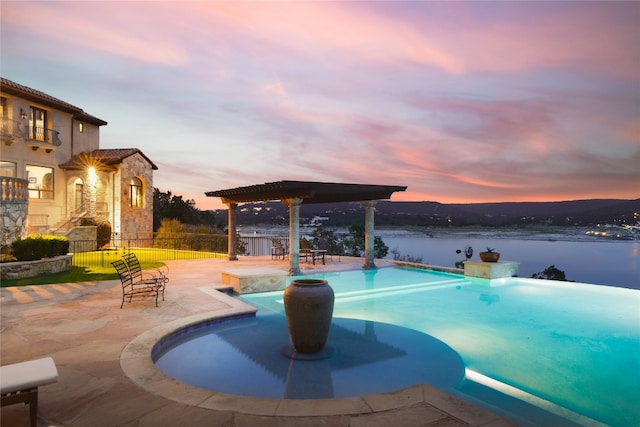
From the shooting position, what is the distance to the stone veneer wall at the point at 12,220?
46.8 ft

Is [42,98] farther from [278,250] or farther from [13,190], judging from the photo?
[278,250]

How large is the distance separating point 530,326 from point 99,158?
27.9 m

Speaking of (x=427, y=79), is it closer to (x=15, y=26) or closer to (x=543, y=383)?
(x=543, y=383)

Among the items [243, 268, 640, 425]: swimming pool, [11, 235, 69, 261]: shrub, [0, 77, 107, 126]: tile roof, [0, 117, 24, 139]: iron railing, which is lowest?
[243, 268, 640, 425]: swimming pool

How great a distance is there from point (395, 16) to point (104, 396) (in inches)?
454

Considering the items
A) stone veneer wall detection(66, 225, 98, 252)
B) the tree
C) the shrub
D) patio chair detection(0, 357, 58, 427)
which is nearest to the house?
stone veneer wall detection(66, 225, 98, 252)

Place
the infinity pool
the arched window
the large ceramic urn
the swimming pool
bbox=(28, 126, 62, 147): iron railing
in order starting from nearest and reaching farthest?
the infinity pool, the swimming pool, the large ceramic urn, bbox=(28, 126, 62, 147): iron railing, the arched window

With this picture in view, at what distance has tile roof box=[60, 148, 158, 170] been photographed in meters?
25.2

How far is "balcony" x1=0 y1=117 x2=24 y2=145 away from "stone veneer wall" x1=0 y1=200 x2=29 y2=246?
874 cm

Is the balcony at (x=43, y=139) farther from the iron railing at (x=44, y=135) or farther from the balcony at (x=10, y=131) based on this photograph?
the balcony at (x=10, y=131)

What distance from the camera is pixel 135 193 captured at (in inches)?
1108

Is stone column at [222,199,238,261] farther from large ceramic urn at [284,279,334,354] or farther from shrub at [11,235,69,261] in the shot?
large ceramic urn at [284,279,334,354]

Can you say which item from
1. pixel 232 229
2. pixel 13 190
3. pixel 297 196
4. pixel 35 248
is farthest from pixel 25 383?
pixel 13 190

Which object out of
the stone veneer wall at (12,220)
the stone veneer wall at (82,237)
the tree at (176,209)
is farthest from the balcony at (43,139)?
the tree at (176,209)
